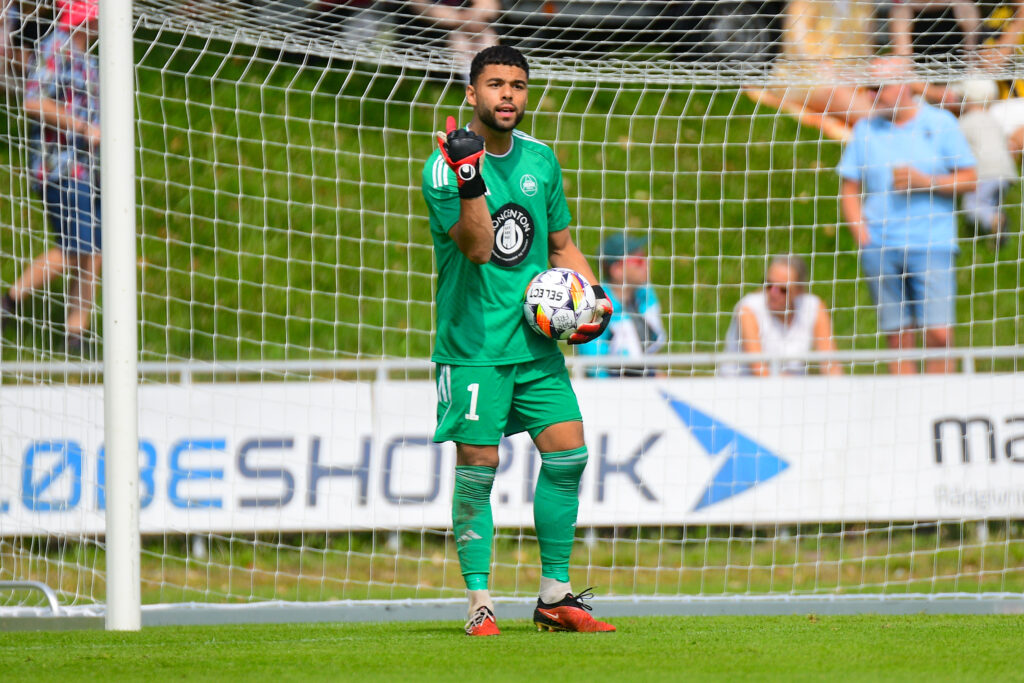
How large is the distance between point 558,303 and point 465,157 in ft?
1.94

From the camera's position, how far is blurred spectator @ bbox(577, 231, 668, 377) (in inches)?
321

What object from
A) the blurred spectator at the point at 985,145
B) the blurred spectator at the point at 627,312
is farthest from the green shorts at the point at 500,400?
the blurred spectator at the point at 985,145

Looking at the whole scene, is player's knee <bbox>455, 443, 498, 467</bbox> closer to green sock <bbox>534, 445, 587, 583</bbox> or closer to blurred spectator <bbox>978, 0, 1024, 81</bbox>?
green sock <bbox>534, 445, 587, 583</bbox>

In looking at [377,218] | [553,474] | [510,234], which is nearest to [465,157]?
[510,234]

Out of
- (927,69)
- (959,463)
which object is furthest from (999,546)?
(927,69)

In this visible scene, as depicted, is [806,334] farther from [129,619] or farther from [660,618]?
[129,619]

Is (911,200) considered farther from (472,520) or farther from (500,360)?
(472,520)

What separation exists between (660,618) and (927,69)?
11.6 ft

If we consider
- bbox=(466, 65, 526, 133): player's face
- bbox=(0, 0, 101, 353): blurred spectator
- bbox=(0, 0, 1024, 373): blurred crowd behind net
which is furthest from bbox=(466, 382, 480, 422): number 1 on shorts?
bbox=(0, 0, 1024, 373): blurred crowd behind net

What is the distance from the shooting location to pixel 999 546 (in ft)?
24.0

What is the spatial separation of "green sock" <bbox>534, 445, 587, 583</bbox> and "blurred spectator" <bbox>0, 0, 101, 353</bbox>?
2719mm

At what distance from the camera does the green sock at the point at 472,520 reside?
170 inches

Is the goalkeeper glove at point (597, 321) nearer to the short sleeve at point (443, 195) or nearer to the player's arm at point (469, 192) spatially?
the player's arm at point (469, 192)

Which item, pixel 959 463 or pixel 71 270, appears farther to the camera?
pixel 959 463
